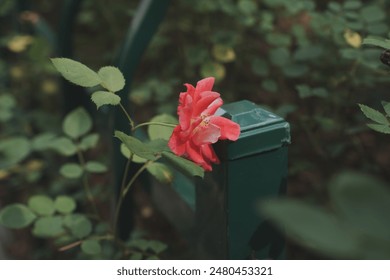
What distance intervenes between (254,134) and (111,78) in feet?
1.01

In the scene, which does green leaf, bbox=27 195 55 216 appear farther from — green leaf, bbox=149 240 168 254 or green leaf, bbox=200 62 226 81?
green leaf, bbox=200 62 226 81

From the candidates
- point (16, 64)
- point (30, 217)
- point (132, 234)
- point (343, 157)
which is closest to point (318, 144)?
point (343, 157)

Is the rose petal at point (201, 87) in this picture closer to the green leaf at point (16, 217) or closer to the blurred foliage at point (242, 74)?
the blurred foliage at point (242, 74)

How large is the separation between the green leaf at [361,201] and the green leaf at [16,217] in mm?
1206

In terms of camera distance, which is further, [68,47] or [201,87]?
[68,47]

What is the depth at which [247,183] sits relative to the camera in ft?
3.88

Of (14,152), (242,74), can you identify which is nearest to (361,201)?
(14,152)

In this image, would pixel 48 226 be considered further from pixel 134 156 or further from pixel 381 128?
pixel 381 128

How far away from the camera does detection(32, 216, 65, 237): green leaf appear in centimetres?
154

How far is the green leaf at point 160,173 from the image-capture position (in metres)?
1.31

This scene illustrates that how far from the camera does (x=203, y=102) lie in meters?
1.10
